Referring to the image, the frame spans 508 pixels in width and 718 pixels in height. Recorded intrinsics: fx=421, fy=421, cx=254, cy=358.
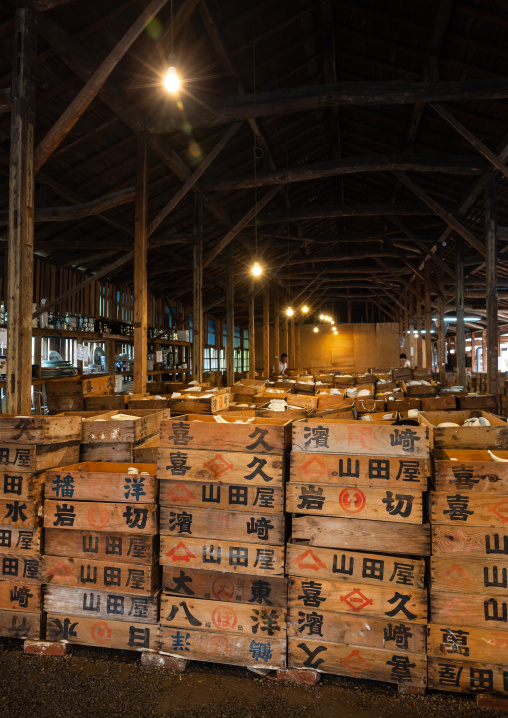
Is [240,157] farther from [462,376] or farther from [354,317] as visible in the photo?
[354,317]

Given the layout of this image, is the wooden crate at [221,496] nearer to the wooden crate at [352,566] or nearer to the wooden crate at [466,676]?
the wooden crate at [352,566]

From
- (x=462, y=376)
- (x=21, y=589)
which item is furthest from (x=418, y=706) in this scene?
(x=462, y=376)

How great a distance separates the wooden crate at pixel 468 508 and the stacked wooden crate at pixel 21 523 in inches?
103

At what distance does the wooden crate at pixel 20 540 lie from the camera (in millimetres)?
2934

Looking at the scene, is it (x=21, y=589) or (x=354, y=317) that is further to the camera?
(x=354, y=317)

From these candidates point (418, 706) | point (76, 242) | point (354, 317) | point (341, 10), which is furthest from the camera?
point (354, 317)

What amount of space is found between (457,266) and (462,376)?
2.97 metres

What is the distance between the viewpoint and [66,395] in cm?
598

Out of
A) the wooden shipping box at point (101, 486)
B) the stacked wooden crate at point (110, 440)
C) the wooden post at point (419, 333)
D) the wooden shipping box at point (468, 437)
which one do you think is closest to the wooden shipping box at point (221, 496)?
the wooden shipping box at point (101, 486)

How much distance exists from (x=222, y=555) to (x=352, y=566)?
830 mm

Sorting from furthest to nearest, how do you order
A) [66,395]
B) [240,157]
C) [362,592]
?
1. [240,157]
2. [66,395]
3. [362,592]

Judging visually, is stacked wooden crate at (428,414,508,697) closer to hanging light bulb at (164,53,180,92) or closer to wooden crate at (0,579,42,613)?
wooden crate at (0,579,42,613)

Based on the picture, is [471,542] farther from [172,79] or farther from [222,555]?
[172,79]

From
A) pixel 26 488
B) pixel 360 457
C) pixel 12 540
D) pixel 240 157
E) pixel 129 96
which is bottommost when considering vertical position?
pixel 12 540
